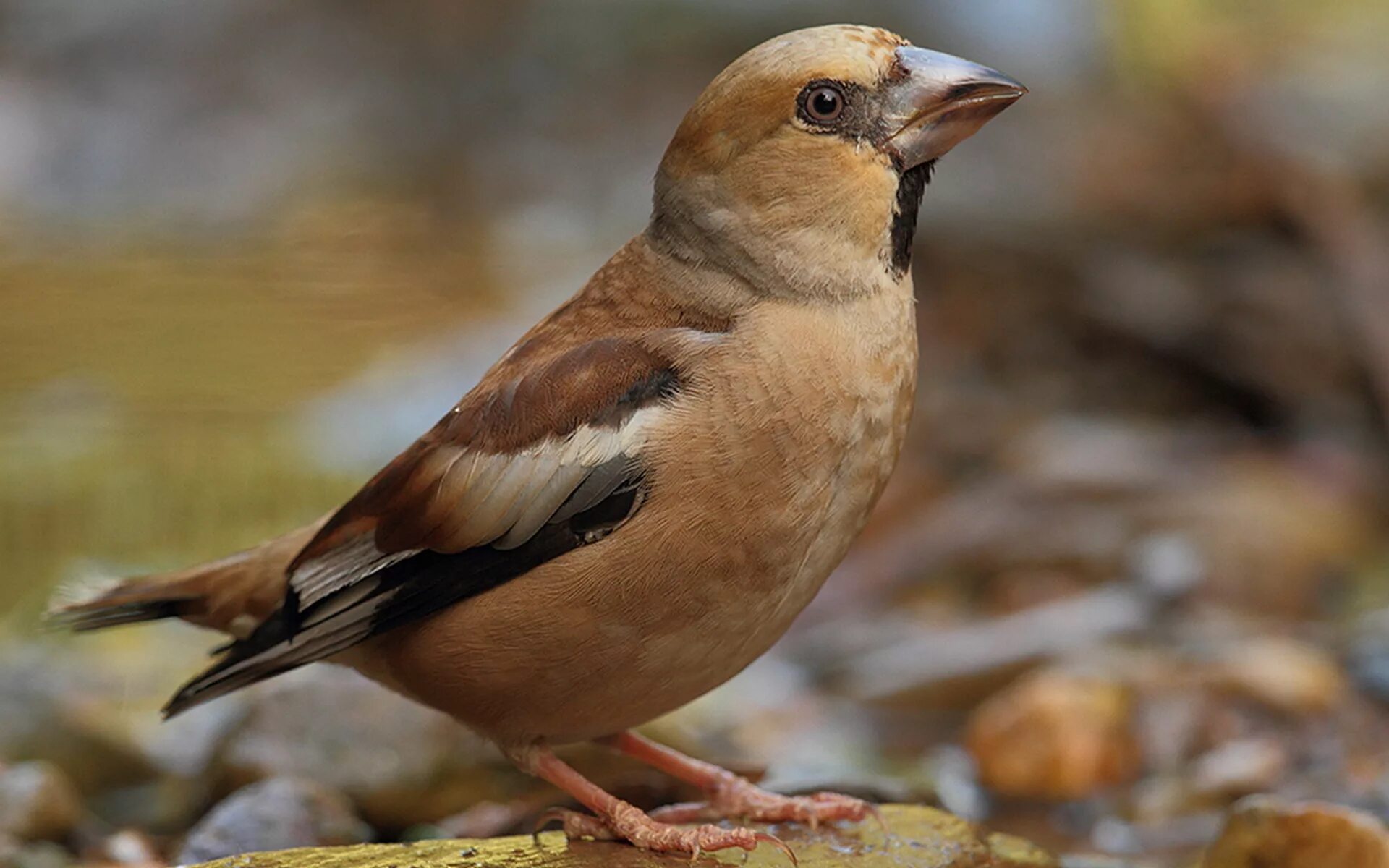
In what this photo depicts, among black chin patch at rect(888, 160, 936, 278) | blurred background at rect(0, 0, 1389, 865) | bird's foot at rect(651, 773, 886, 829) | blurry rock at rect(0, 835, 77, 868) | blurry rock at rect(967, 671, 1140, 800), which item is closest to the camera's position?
black chin patch at rect(888, 160, 936, 278)

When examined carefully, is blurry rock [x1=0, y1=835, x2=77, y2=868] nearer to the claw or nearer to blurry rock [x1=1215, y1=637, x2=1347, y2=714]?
the claw

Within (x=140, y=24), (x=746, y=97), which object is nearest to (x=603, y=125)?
(x=140, y=24)

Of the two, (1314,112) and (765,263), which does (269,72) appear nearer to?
(1314,112)

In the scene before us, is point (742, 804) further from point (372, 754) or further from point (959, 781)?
point (959, 781)

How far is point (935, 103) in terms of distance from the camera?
382cm

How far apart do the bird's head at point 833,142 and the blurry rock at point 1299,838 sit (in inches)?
69.5

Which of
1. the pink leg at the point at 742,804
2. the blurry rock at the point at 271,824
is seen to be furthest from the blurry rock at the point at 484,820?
the pink leg at the point at 742,804

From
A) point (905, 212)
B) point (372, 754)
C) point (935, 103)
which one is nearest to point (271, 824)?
point (372, 754)

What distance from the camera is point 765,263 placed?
389 cm

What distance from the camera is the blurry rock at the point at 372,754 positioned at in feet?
17.9

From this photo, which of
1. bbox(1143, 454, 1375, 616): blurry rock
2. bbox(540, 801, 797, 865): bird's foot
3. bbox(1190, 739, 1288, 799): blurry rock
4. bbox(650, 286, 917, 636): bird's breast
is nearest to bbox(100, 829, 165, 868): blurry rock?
bbox(540, 801, 797, 865): bird's foot

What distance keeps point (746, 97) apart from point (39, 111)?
12.0 metres

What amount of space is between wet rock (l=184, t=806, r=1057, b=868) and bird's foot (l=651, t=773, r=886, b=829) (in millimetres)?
33

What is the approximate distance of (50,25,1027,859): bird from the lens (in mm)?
3705
